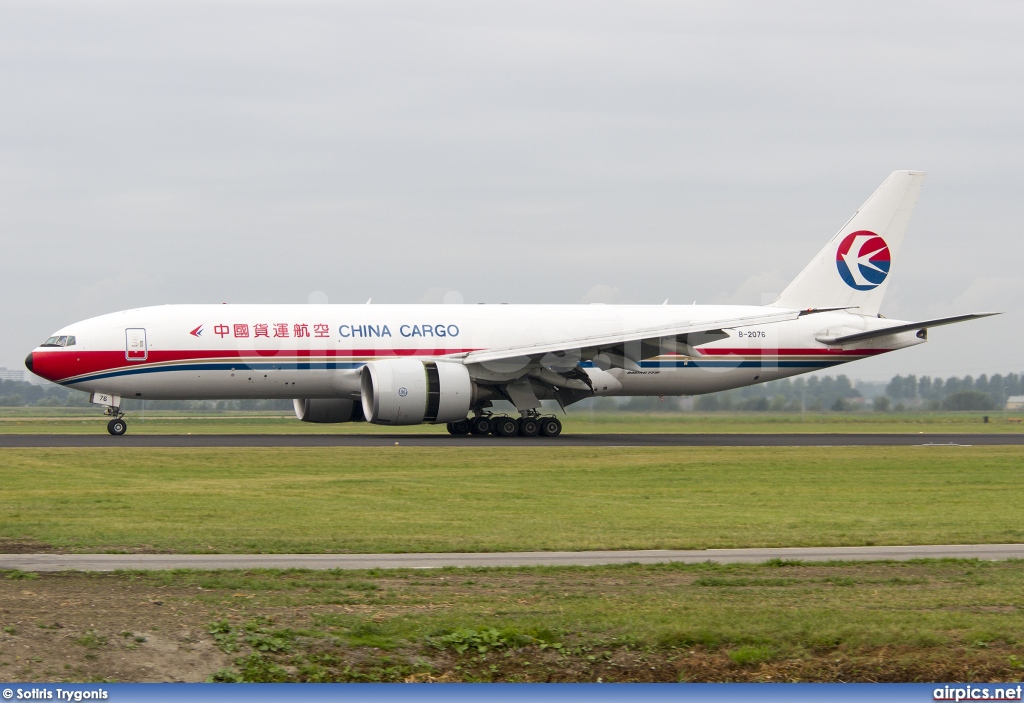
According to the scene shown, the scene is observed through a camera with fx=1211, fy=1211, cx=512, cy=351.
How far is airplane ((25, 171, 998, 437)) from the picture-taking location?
3825cm

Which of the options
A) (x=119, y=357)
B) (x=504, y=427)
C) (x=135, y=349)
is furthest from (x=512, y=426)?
(x=119, y=357)

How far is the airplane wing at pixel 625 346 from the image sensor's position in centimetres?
3809

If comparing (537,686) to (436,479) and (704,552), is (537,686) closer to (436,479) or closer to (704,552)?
(704,552)

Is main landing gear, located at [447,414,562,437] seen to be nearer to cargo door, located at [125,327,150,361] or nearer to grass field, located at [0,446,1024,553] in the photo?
grass field, located at [0,446,1024,553]

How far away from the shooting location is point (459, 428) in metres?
40.8

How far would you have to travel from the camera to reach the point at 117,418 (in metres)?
40.7

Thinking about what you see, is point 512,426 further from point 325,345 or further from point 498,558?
point 498,558

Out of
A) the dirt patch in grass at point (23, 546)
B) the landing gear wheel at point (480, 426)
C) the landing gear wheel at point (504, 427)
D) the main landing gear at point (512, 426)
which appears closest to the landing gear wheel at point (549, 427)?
the main landing gear at point (512, 426)

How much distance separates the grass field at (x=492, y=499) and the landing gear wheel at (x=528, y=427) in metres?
7.20

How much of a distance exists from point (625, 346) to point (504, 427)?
490 cm

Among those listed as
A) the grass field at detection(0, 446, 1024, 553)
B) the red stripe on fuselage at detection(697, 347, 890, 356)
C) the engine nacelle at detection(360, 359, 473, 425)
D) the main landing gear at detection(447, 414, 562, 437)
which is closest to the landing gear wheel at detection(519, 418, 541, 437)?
the main landing gear at detection(447, 414, 562, 437)

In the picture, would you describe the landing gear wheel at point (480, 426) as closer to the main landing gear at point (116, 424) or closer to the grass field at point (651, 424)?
the grass field at point (651, 424)

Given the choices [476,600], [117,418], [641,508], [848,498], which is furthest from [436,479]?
[117,418]

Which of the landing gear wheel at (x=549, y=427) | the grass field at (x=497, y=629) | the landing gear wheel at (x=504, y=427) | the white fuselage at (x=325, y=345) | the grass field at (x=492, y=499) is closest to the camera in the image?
the grass field at (x=497, y=629)
